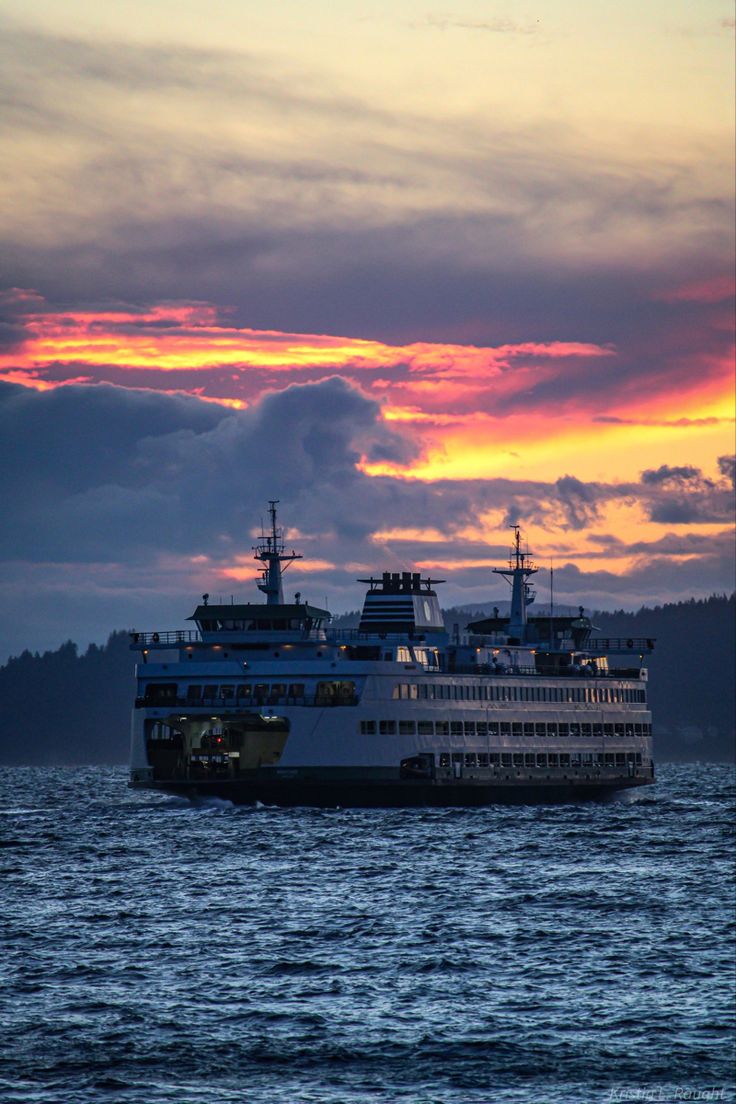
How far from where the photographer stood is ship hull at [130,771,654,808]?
103875mm

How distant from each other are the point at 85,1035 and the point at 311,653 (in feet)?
223

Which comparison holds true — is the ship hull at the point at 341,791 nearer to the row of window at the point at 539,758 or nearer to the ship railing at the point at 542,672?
the row of window at the point at 539,758

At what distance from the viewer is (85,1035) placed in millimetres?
41000

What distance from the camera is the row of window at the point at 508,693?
11087cm

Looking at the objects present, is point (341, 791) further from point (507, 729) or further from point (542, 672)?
point (542, 672)

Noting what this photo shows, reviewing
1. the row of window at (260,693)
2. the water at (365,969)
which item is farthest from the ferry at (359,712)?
the water at (365,969)

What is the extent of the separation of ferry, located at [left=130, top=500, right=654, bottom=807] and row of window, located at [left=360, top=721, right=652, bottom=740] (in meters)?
0.13

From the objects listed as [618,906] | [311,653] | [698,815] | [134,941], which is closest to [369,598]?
[311,653]

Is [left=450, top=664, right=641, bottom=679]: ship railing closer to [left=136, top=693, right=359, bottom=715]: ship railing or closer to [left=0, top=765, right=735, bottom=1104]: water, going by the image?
[left=136, top=693, right=359, bottom=715]: ship railing

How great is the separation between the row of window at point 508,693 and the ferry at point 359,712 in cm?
14

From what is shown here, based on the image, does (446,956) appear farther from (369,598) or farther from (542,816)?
(369,598)

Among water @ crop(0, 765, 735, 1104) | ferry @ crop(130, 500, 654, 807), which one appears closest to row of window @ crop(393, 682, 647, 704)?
ferry @ crop(130, 500, 654, 807)

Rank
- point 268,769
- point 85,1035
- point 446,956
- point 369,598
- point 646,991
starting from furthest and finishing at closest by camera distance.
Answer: point 369,598, point 268,769, point 446,956, point 646,991, point 85,1035

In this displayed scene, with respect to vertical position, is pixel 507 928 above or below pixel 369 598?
below
